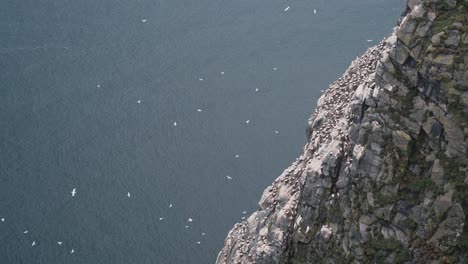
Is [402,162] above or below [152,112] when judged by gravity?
below

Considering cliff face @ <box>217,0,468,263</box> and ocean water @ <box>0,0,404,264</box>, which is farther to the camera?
ocean water @ <box>0,0,404,264</box>

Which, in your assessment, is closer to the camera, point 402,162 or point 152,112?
point 402,162

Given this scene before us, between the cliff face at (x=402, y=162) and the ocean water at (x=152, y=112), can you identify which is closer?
the cliff face at (x=402, y=162)
